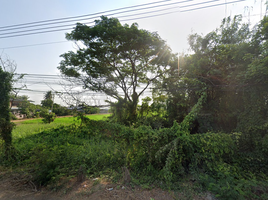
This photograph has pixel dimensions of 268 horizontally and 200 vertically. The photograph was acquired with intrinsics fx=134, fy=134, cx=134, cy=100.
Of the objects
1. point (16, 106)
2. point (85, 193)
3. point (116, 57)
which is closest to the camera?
point (85, 193)

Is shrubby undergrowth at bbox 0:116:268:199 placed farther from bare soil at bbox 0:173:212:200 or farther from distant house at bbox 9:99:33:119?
distant house at bbox 9:99:33:119

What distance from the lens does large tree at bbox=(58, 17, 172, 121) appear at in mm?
8281

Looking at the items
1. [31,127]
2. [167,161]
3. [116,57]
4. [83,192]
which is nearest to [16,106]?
[31,127]

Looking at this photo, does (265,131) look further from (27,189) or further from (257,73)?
(27,189)

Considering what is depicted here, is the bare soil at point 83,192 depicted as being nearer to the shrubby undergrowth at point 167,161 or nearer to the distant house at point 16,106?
the shrubby undergrowth at point 167,161

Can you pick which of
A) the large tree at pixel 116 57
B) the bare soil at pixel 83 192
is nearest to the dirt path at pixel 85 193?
the bare soil at pixel 83 192

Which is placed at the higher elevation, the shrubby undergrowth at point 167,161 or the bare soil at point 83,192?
the shrubby undergrowth at point 167,161

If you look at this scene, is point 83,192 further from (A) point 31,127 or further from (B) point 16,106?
(B) point 16,106

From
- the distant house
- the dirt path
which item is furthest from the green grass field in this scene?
the dirt path

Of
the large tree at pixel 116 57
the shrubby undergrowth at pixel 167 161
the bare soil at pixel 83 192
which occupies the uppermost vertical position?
the large tree at pixel 116 57

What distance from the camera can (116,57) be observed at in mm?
9820

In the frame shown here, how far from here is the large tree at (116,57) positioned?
8.28m

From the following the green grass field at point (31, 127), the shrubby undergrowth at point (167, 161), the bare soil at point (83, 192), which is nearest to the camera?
the bare soil at point (83, 192)

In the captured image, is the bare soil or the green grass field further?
the green grass field
